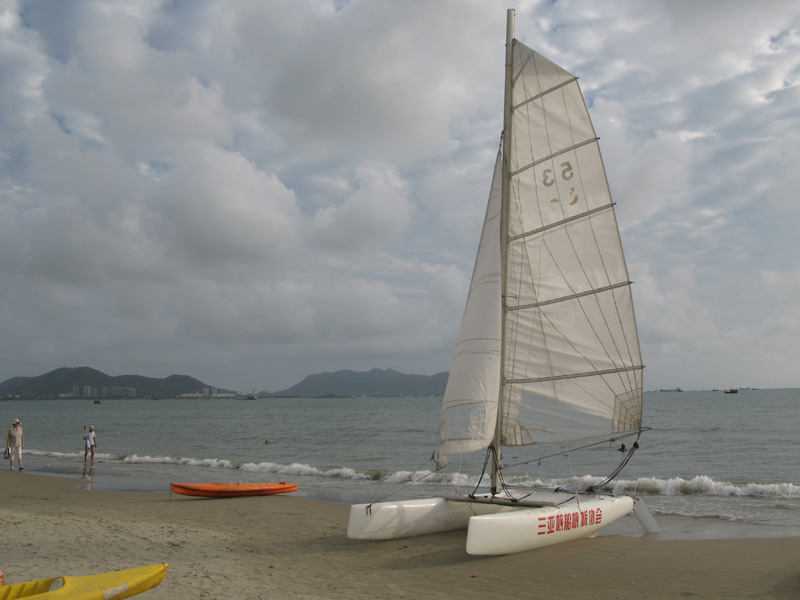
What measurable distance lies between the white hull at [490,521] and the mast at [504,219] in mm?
923

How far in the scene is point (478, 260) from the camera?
10.5m

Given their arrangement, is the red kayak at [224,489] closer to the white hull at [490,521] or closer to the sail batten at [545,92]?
the white hull at [490,521]

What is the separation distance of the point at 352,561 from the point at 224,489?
7.72 m

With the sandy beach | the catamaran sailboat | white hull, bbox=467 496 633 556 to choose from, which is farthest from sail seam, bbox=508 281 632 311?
the sandy beach

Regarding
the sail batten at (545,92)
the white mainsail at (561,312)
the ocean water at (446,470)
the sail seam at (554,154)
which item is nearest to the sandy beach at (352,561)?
the ocean water at (446,470)

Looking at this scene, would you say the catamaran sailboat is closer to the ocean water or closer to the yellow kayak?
the ocean water

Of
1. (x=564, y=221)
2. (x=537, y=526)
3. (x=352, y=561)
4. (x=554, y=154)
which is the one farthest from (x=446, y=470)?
(x=554, y=154)

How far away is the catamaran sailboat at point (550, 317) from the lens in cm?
1004

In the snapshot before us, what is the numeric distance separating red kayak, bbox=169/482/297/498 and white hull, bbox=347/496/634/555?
6.88 meters

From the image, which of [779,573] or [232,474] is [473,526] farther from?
[232,474]

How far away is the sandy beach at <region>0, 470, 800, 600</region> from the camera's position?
23.2 ft

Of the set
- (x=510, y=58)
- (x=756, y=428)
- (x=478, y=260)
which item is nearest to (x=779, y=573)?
(x=478, y=260)

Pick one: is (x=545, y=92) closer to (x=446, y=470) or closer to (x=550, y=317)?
(x=550, y=317)

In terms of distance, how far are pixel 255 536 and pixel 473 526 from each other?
4.42 metres
